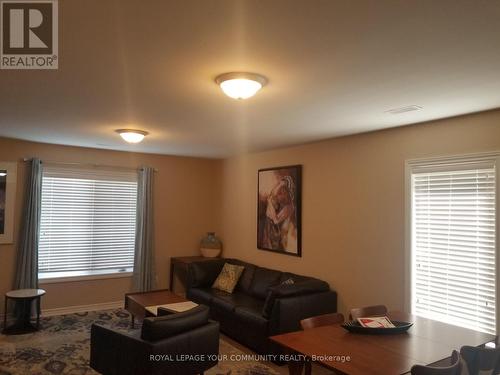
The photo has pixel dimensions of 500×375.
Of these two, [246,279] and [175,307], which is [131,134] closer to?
[175,307]

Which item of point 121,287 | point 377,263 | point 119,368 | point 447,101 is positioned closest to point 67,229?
point 121,287

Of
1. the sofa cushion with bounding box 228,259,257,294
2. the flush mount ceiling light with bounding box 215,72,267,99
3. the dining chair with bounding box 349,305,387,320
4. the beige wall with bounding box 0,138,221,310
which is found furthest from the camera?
the sofa cushion with bounding box 228,259,257,294

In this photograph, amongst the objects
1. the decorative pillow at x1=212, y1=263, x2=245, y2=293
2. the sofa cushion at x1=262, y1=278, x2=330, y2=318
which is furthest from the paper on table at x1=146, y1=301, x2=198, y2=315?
the sofa cushion at x1=262, y1=278, x2=330, y2=318

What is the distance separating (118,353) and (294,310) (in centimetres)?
185

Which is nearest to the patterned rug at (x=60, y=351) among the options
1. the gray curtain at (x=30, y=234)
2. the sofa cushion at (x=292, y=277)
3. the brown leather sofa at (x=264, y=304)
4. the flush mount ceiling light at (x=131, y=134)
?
the brown leather sofa at (x=264, y=304)

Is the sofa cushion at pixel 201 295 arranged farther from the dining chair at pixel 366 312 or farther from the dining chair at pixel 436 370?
the dining chair at pixel 436 370

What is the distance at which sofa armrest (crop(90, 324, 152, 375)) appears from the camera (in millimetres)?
2750

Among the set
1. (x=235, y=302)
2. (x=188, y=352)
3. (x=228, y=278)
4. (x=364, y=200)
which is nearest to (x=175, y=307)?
(x=235, y=302)

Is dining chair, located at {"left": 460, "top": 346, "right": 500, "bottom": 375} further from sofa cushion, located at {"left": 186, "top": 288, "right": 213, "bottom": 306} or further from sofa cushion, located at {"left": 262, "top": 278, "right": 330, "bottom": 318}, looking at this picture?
sofa cushion, located at {"left": 186, "top": 288, "right": 213, "bottom": 306}

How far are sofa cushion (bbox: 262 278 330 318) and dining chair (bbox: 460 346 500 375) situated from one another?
6.85ft

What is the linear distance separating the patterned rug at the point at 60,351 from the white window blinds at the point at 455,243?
5.73 feet

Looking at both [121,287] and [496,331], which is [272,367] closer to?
[496,331]

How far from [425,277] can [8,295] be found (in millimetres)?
4794

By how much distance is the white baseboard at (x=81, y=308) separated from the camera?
18.0ft
